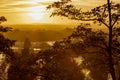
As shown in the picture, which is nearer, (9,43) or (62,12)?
(62,12)

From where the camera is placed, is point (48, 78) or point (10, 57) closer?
point (48, 78)

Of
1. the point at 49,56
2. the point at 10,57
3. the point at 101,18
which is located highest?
the point at 101,18

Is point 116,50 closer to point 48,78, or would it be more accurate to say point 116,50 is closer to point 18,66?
point 48,78

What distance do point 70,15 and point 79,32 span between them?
1141 millimetres

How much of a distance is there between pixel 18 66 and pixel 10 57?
17.7 feet

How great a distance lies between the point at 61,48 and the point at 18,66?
270cm

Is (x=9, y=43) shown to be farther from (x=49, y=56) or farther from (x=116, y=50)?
(x=116, y=50)

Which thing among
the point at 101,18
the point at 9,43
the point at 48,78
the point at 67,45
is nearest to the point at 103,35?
the point at 101,18

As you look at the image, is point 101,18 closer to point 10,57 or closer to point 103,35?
point 103,35

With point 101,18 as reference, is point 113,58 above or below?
below

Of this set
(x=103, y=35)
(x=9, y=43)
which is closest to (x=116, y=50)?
(x=103, y=35)

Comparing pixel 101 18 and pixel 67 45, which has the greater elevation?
pixel 101 18

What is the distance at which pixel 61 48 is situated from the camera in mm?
19297

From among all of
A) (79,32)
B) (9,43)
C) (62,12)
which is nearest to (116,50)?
(79,32)
